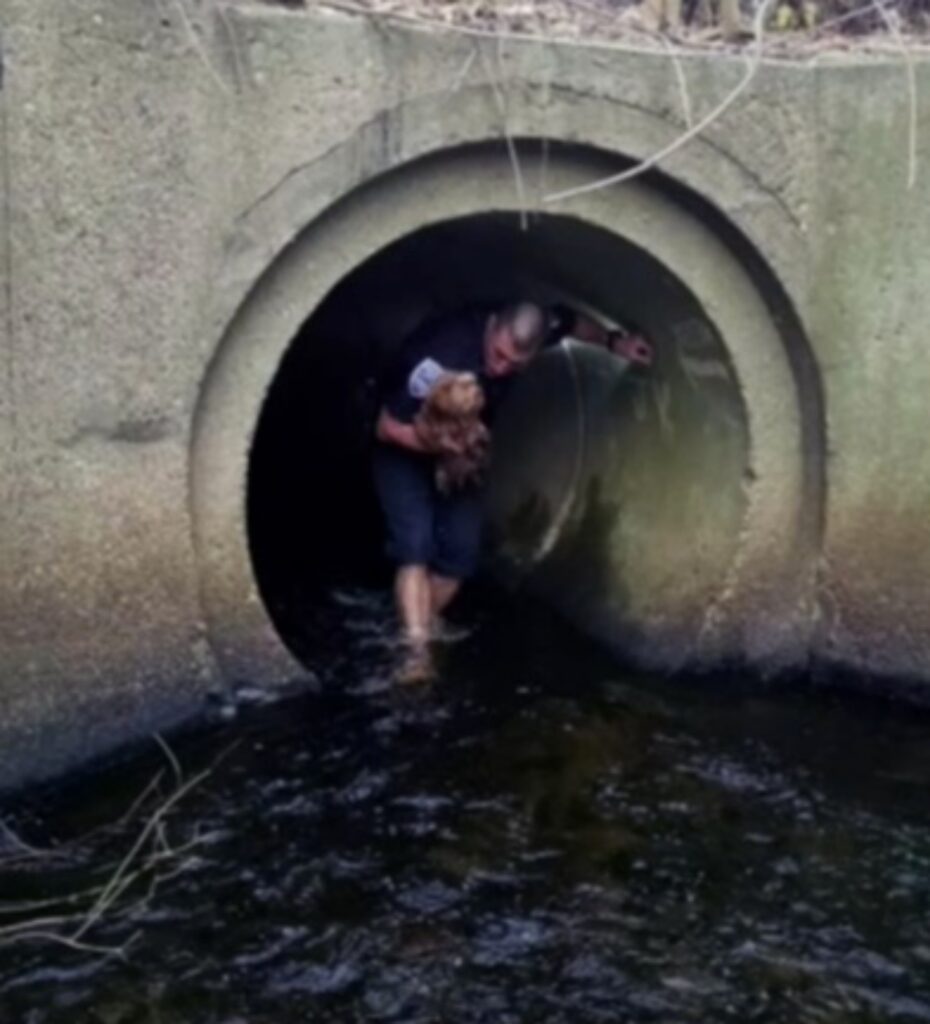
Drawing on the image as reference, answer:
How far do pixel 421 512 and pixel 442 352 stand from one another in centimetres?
66

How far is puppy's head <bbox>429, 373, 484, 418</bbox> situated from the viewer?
20.5 ft

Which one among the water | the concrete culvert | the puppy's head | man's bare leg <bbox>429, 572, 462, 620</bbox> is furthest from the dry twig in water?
man's bare leg <bbox>429, 572, 462, 620</bbox>

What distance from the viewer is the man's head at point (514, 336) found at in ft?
20.8

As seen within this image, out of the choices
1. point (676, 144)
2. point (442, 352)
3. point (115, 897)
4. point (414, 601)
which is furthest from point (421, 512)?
point (115, 897)

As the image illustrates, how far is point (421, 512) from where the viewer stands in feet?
22.1

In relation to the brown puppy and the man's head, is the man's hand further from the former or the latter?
the brown puppy

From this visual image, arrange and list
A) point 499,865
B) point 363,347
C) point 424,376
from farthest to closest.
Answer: point 363,347 → point 424,376 → point 499,865

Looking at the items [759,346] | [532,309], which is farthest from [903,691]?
[532,309]

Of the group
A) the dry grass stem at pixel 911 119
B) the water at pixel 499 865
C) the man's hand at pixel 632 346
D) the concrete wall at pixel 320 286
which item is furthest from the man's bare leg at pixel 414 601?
the dry grass stem at pixel 911 119

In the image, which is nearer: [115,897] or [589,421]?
[115,897]

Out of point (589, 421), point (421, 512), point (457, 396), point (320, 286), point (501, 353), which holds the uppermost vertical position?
point (320, 286)

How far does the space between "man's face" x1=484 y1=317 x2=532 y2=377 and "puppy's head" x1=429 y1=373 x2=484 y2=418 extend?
0.17m

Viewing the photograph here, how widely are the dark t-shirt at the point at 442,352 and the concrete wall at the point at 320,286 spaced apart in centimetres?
53

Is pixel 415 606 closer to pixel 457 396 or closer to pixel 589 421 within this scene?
pixel 457 396
